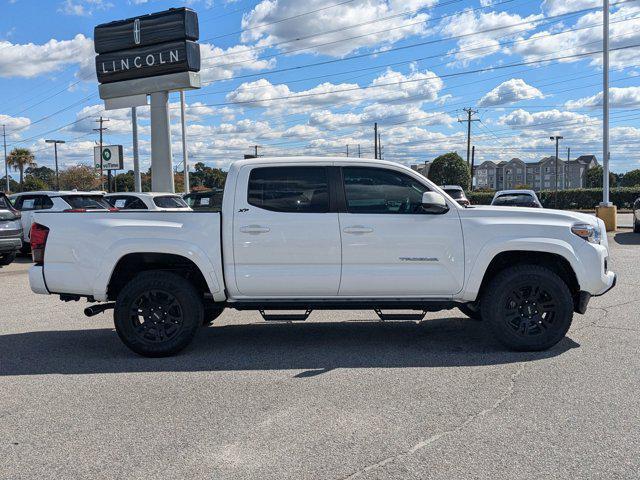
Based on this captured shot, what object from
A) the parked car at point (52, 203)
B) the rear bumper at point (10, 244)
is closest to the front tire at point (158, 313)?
the rear bumper at point (10, 244)

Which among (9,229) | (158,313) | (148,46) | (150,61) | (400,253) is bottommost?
(158,313)

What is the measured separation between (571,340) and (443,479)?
370 cm

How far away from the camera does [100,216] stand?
616cm

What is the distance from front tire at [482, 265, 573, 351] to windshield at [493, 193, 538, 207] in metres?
13.3

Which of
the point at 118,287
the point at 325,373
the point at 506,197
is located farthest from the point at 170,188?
the point at 325,373

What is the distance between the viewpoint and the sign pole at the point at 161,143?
23219 mm

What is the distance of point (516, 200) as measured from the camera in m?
19.0

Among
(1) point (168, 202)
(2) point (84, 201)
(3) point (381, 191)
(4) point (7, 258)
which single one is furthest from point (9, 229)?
(3) point (381, 191)

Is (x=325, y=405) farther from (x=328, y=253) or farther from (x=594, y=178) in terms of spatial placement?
(x=594, y=178)

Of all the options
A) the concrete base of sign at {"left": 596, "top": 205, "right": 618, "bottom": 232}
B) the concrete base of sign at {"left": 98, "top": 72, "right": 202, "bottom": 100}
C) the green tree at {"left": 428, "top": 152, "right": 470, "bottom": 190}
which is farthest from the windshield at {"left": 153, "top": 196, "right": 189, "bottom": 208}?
the green tree at {"left": 428, "top": 152, "right": 470, "bottom": 190}

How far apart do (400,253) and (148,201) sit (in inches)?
420

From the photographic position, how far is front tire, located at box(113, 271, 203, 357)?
604 centimetres

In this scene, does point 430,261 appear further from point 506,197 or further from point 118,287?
point 506,197

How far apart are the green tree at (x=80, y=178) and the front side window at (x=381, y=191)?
264ft
